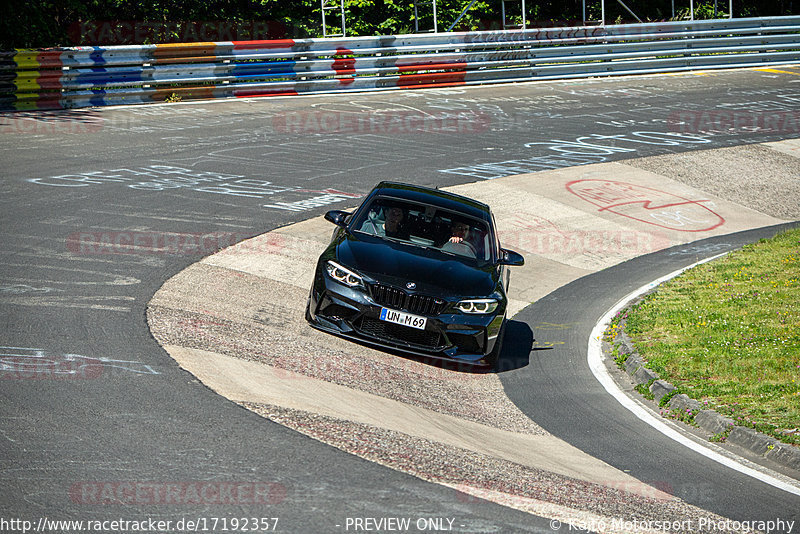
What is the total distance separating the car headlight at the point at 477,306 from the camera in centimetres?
878

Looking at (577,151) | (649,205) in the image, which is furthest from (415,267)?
(577,151)

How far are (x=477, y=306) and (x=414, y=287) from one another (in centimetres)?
71

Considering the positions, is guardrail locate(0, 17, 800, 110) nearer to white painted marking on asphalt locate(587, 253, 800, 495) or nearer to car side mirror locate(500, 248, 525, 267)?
white painted marking on asphalt locate(587, 253, 800, 495)

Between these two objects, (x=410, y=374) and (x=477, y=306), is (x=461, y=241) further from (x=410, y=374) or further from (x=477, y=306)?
(x=410, y=374)

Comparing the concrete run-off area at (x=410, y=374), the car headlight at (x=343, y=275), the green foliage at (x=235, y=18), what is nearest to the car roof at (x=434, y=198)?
the car headlight at (x=343, y=275)

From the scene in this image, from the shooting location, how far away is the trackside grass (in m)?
8.10

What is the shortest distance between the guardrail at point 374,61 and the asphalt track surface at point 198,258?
0.76 meters

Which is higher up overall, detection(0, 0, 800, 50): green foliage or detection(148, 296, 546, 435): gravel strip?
detection(0, 0, 800, 50): green foliage

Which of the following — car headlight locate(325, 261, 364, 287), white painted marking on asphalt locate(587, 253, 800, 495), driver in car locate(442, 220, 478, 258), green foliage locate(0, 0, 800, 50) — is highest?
green foliage locate(0, 0, 800, 50)

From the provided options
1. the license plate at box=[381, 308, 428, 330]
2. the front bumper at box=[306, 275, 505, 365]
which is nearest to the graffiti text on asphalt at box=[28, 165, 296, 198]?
the front bumper at box=[306, 275, 505, 365]

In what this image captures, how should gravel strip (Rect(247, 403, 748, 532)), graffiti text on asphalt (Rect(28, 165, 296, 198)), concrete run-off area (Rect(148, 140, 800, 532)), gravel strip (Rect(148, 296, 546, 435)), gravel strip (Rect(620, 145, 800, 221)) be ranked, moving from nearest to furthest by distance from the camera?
gravel strip (Rect(247, 403, 748, 532)) → concrete run-off area (Rect(148, 140, 800, 532)) → gravel strip (Rect(148, 296, 546, 435)) → graffiti text on asphalt (Rect(28, 165, 296, 198)) → gravel strip (Rect(620, 145, 800, 221))

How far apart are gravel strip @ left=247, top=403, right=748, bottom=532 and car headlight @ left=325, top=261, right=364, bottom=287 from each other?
2297 mm

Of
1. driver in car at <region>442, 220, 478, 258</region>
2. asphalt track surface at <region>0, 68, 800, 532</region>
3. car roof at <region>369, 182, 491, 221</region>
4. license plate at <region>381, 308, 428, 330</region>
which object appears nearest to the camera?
asphalt track surface at <region>0, 68, 800, 532</region>

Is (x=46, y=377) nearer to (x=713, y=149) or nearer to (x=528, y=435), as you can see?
(x=528, y=435)
